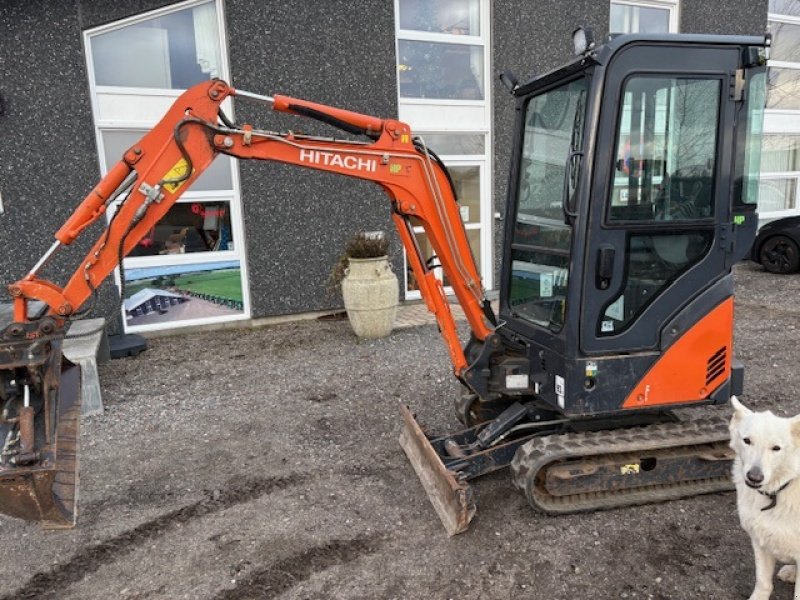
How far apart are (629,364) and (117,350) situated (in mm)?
6272

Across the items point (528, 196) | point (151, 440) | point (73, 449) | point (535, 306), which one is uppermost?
point (528, 196)

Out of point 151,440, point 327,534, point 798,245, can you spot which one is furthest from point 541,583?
point 798,245

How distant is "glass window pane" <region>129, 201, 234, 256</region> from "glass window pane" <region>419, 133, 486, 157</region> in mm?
3438

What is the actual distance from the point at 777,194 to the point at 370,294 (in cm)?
1128

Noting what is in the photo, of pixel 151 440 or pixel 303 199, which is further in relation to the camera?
pixel 303 199

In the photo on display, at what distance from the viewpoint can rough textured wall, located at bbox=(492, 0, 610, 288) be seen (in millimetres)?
9734

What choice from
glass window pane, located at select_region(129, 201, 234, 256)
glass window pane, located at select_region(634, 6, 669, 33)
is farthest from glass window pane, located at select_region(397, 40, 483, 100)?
glass window pane, located at select_region(634, 6, 669, 33)

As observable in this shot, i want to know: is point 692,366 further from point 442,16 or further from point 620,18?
point 620,18

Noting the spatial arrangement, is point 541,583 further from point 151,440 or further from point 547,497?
point 151,440

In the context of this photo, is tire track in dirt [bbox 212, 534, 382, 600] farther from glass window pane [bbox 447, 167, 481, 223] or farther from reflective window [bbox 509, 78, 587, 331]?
glass window pane [bbox 447, 167, 481, 223]

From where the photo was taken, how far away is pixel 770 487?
2719 mm

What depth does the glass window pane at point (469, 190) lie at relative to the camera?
9992 mm

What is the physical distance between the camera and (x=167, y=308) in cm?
848

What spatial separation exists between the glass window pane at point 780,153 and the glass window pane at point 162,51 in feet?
39.4
